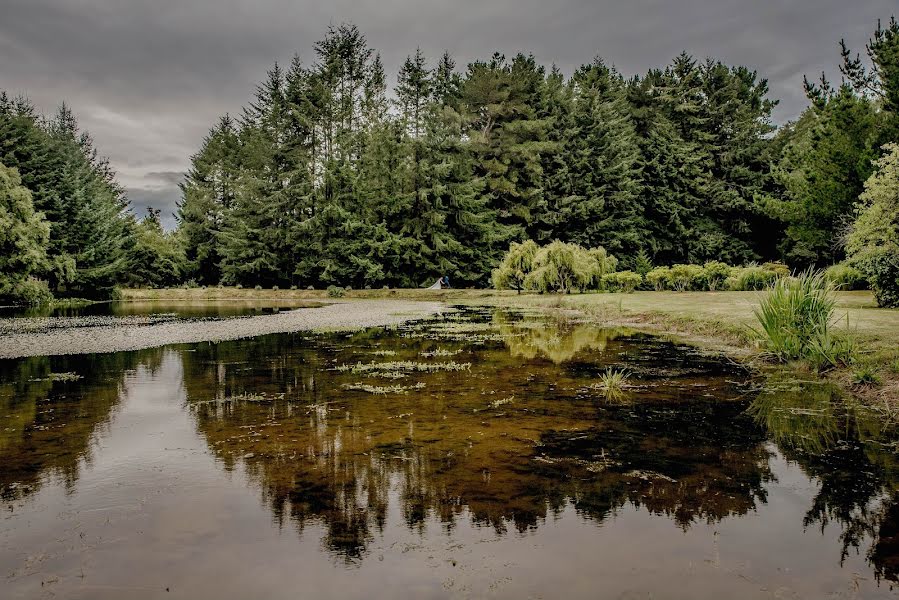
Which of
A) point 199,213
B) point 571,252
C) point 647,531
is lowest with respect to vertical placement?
point 647,531

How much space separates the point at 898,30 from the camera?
22547 mm

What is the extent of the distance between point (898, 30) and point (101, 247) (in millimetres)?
48099

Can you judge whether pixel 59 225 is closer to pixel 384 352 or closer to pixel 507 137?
pixel 507 137

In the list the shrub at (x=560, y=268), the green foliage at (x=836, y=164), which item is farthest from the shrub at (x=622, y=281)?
the green foliage at (x=836, y=164)

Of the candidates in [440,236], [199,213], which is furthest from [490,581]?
[199,213]

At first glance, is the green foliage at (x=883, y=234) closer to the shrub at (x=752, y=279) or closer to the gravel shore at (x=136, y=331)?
the shrub at (x=752, y=279)

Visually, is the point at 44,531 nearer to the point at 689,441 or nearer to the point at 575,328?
the point at 689,441

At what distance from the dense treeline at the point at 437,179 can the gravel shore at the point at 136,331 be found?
20.0m

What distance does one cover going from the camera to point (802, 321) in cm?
961

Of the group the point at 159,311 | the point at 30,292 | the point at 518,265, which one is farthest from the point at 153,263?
the point at 518,265

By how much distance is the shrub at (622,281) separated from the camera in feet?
101

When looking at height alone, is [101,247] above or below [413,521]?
above

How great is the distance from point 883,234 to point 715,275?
1615 centimetres

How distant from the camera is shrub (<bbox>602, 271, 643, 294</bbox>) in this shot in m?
30.8
